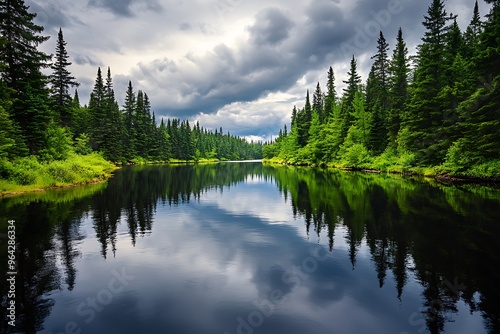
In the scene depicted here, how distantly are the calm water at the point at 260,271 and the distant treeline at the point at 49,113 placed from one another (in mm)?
14964

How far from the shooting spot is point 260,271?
30.6 ft

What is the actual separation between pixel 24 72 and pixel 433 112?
4520cm

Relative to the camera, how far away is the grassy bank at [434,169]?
28.5m

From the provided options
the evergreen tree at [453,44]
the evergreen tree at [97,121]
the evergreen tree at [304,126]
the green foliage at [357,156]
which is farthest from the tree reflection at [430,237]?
the evergreen tree at [304,126]

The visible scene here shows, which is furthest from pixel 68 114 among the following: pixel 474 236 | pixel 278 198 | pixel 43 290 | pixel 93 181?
pixel 474 236

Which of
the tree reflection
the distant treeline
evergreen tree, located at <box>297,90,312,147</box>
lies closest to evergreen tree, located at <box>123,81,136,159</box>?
the distant treeline

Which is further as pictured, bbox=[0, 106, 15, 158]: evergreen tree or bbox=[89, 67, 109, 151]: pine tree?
bbox=[89, 67, 109, 151]: pine tree

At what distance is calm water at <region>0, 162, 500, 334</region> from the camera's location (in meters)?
6.48

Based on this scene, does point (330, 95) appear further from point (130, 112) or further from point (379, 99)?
point (130, 112)

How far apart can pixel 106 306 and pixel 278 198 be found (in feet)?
62.5

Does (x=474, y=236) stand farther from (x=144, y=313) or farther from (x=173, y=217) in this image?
(x=173, y=217)

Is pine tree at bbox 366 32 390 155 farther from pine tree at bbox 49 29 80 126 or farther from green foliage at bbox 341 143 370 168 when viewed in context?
pine tree at bbox 49 29 80 126

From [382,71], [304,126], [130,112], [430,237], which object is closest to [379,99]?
[382,71]

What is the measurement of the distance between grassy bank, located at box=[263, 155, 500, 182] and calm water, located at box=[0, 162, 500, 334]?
14.4 metres
